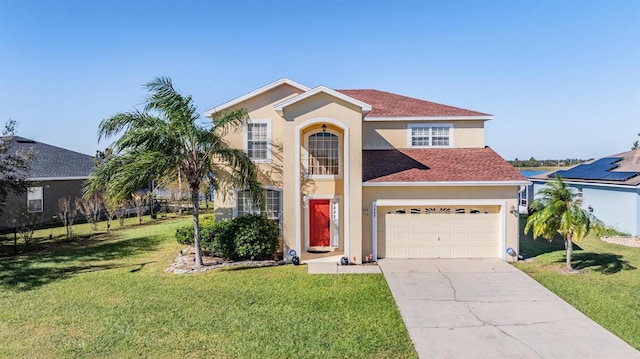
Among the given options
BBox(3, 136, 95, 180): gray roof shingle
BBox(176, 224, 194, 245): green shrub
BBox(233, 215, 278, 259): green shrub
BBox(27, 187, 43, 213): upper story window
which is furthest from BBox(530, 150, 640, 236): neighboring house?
BBox(27, 187, 43, 213): upper story window

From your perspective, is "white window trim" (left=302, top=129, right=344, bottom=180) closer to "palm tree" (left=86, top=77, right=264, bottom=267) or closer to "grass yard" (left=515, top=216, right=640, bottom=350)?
"palm tree" (left=86, top=77, right=264, bottom=267)

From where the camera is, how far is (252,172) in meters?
13.0

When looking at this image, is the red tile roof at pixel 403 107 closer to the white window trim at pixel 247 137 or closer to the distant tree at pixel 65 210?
the white window trim at pixel 247 137

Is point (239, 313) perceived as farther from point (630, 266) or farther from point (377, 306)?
point (630, 266)

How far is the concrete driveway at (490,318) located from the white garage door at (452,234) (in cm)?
137

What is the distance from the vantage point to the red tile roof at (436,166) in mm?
13875

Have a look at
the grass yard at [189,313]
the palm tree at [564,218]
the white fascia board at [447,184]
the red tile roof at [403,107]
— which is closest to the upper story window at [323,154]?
the white fascia board at [447,184]

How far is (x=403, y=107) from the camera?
686 inches

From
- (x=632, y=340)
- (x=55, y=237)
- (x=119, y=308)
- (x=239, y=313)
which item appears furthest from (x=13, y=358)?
(x=55, y=237)

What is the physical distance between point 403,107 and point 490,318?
11336mm

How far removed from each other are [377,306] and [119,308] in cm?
680

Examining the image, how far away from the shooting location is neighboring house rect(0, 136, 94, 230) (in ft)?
71.9

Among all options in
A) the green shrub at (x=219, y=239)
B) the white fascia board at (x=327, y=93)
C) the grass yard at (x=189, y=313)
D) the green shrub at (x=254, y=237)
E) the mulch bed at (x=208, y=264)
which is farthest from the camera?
the green shrub at (x=219, y=239)

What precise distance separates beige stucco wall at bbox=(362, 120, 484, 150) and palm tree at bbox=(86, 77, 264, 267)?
6.50m
